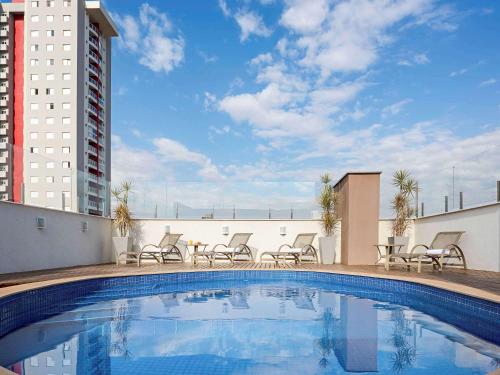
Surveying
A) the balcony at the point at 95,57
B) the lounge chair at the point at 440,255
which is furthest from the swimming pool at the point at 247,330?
the balcony at the point at 95,57

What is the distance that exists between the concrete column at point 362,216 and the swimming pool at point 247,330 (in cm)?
218

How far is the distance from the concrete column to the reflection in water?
3.20 metres

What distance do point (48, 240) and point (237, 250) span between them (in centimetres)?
437

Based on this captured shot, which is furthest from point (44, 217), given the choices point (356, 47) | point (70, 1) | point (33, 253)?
point (70, 1)

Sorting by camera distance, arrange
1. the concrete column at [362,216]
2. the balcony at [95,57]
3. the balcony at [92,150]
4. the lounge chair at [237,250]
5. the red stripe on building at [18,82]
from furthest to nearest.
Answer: the balcony at [95,57] → the balcony at [92,150] → the red stripe on building at [18,82] → the lounge chair at [237,250] → the concrete column at [362,216]

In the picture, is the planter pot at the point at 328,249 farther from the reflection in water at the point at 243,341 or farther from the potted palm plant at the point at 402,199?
the reflection in water at the point at 243,341

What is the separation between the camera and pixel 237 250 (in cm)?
982

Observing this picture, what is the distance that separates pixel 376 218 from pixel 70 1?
46401mm

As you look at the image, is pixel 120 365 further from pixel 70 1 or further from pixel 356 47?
pixel 70 1

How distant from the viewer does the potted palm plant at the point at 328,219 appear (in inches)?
367

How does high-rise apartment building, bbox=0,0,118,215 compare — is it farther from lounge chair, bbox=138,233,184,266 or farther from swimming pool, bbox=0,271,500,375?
swimming pool, bbox=0,271,500,375

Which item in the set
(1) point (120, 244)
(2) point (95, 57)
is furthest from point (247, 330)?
(2) point (95, 57)

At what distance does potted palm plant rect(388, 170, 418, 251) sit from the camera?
379 inches

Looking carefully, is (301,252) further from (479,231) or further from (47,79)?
(47,79)
